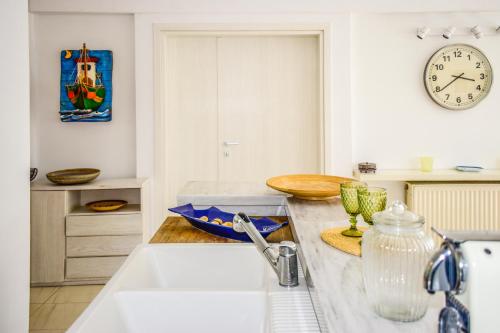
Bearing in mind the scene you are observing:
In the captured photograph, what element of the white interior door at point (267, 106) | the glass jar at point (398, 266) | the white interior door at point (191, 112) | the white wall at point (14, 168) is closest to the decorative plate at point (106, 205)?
the white interior door at point (191, 112)

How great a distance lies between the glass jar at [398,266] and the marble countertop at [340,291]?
0.02 metres

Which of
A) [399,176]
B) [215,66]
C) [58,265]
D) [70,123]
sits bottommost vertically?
[58,265]

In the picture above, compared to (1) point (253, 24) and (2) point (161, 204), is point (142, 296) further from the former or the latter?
(1) point (253, 24)

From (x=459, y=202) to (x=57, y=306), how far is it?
3.29m

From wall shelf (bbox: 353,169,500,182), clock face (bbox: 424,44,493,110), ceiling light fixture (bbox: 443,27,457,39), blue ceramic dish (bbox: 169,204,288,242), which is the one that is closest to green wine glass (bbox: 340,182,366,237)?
blue ceramic dish (bbox: 169,204,288,242)

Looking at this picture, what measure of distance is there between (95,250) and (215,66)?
75.3 inches

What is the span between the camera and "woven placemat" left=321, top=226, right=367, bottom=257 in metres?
1.06

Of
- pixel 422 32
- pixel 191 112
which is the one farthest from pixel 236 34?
pixel 422 32

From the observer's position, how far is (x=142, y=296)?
1.08 metres

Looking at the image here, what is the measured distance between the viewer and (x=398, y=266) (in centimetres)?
68

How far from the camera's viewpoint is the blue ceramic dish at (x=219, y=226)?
5.16ft

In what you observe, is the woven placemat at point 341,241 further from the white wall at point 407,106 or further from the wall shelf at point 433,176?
the white wall at point 407,106

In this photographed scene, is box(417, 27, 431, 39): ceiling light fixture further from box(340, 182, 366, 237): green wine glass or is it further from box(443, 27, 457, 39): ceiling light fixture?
box(340, 182, 366, 237): green wine glass

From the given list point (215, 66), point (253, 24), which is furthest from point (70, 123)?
point (253, 24)
